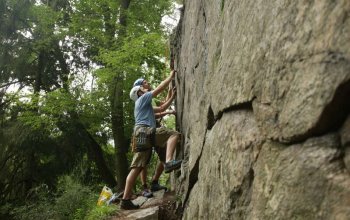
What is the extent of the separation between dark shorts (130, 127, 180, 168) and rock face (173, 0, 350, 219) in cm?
239

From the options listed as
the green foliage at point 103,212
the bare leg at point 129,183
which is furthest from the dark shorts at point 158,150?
the green foliage at point 103,212

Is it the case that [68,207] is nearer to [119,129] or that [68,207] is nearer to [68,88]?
[119,129]

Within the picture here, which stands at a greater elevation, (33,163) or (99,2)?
(99,2)

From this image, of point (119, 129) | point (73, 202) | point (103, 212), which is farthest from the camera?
point (119, 129)

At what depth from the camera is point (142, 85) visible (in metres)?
8.20

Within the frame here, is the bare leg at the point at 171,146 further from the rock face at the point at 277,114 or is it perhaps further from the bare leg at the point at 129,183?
the rock face at the point at 277,114

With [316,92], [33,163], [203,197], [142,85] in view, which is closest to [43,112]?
[33,163]

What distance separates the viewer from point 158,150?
811cm

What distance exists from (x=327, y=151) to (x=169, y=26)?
45.8 feet

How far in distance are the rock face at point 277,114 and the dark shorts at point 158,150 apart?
239cm

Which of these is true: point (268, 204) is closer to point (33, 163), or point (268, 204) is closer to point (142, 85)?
point (142, 85)

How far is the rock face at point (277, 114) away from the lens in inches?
97.9

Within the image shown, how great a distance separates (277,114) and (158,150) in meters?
5.21

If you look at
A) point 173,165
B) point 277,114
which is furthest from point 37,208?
point 277,114
